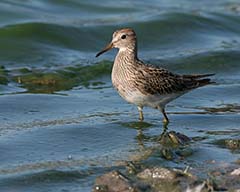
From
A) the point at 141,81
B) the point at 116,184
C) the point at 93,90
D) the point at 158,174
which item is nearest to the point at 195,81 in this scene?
the point at 141,81

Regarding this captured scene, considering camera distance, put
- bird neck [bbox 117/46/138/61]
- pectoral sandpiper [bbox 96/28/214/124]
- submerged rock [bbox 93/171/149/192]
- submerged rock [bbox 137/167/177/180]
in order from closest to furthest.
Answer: submerged rock [bbox 93/171/149/192], submerged rock [bbox 137/167/177/180], pectoral sandpiper [bbox 96/28/214/124], bird neck [bbox 117/46/138/61]

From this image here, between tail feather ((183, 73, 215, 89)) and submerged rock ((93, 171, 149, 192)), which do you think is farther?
tail feather ((183, 73, 215, 89))

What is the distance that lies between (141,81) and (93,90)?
2.36m

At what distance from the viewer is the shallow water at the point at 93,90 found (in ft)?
28.1

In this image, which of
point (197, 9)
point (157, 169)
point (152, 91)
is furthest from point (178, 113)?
point (197, 9)

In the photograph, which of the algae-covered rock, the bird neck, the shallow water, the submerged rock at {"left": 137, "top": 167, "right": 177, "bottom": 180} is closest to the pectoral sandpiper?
the bird neck

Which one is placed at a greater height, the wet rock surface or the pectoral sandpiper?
the pectoral sandpiper

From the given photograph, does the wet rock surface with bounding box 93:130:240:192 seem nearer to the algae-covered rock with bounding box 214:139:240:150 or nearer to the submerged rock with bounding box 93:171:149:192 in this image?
the submerged rock with bounding box 93:171:149:192

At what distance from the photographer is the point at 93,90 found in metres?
12.5

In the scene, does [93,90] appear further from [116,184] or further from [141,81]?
[116,184]

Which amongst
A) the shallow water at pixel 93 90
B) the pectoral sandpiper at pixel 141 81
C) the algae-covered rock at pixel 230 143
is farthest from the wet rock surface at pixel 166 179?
the pectoral sandpiper at pixel 141 81

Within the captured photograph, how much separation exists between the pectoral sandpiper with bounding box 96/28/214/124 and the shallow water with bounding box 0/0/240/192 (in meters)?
0.34

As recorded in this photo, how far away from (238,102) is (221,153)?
2.99 metres

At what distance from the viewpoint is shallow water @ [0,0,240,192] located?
857cm
